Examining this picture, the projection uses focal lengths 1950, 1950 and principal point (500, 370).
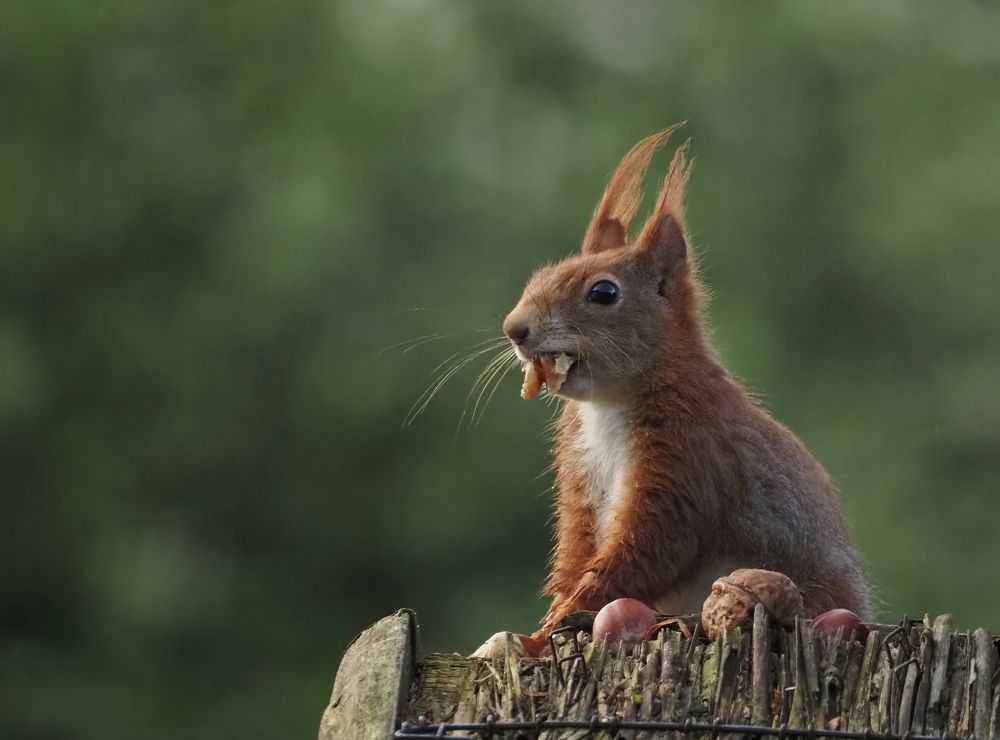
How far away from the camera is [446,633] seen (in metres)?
10.3

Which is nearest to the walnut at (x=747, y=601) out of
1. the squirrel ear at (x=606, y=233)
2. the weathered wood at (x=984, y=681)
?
the weathered wood at (x=984, y=681)

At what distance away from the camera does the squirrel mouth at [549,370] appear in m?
3.95

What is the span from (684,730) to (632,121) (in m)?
8.99

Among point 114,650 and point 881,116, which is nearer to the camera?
point 114,650

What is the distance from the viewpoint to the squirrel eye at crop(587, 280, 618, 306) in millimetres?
4043

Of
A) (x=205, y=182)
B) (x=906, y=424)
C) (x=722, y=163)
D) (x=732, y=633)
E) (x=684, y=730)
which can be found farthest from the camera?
(x=722, y=163)

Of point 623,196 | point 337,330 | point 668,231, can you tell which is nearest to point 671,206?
point 668,231

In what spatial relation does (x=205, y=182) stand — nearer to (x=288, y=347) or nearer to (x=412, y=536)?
(x=288, y=347)

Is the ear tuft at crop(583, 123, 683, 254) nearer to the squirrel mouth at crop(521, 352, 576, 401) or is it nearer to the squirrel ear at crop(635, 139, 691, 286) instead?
the squirrel ear at crop(635, 139, 691, 286)

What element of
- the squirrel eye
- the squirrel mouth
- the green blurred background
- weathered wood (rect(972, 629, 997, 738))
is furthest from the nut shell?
the green blurred background

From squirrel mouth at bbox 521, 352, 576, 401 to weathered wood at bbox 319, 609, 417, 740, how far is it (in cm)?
97

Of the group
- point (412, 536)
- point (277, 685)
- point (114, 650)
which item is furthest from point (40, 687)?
point (412, 536)

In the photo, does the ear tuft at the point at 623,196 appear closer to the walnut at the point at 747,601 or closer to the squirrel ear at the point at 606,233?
the squirrel ear at the point at 606,233

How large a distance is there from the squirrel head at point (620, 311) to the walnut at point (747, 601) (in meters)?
0.93
